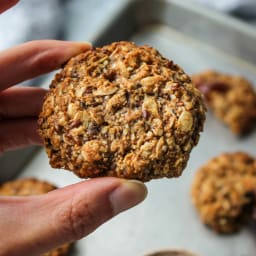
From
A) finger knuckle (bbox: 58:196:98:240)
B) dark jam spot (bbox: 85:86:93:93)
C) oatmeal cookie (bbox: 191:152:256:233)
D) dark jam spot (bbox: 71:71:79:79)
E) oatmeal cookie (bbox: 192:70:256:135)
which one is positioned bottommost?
oatmeal cookie (bbox: 191:152:256:233)

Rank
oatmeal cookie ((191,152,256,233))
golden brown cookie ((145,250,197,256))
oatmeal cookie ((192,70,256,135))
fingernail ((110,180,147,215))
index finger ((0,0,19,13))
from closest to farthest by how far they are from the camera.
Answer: fingernail ((110,180,147,215)) → index finger ((0,0,19,13)) → golden brown cookie ((145,250,197,256)) → oatmeal cookie ((191,152,256,233)) → oatmeal cookie ((192,70,256,135))

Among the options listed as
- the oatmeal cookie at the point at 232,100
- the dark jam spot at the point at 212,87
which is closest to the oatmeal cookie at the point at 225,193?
the oatmeal cookie at the point at 232,100

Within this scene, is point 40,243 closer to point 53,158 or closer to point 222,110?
point 53,158

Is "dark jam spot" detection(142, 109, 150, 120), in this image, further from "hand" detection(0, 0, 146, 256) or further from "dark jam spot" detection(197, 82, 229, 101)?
"dark jam spot" detection(197, 82, 229, 101)

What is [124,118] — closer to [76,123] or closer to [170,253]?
[76,123]

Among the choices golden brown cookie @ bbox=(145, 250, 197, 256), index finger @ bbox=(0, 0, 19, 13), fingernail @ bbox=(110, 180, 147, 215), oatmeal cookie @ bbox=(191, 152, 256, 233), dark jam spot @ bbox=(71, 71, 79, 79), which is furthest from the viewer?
oatmeal cookie @ bbox=(191, 152, 256, 233)

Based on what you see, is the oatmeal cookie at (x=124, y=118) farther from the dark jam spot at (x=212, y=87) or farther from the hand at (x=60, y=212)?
the dark jam spot at (x=212, y=87)

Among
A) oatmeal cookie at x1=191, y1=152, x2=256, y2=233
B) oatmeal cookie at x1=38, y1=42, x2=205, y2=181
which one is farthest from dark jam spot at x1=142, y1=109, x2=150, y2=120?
oatmeal cookie at x1=191, y1=152, x2=256, y2=233
